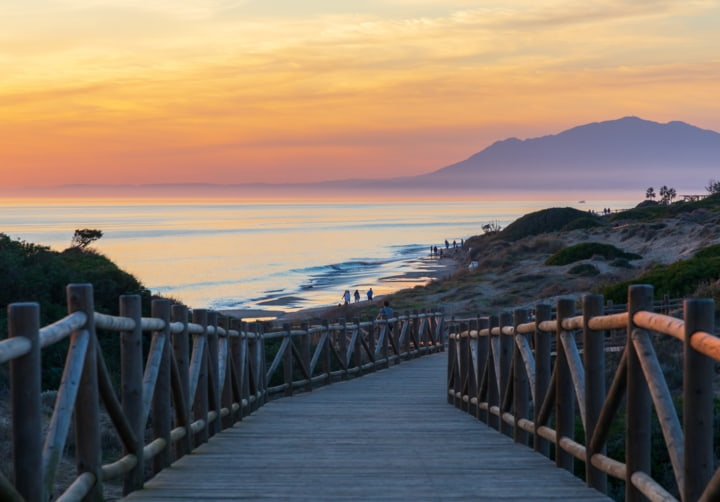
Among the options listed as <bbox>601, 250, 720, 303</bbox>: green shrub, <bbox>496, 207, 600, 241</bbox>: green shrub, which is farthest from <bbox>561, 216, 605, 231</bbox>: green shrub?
<bbox>601, 250, 720, 303</bbox>: green shrub

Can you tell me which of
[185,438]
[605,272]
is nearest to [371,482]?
[185,438]

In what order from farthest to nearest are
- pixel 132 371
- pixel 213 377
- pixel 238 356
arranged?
pixel 238 356 → pixel 213 377 → pixel 132 371

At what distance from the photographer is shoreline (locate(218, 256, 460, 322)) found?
170ft

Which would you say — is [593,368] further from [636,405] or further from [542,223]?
[542,223]

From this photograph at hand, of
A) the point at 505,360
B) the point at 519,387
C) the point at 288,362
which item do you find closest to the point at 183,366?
the point at 519,387

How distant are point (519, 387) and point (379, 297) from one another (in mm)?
49631

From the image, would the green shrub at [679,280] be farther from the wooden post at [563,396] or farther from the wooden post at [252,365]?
the wooden post at [563,396]

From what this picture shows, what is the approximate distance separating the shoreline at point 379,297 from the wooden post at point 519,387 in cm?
1672

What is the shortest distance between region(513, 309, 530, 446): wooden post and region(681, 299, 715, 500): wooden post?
437cm

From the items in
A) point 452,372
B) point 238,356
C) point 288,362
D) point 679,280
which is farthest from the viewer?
point 679,280

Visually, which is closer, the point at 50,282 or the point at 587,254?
the point at 50,282

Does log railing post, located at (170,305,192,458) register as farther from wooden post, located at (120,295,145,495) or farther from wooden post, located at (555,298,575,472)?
wooden post, located at (555,298,575,472)

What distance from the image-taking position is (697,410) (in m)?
4.63

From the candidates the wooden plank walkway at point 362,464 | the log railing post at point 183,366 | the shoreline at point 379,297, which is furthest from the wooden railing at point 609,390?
the shoreline at point 379,297
